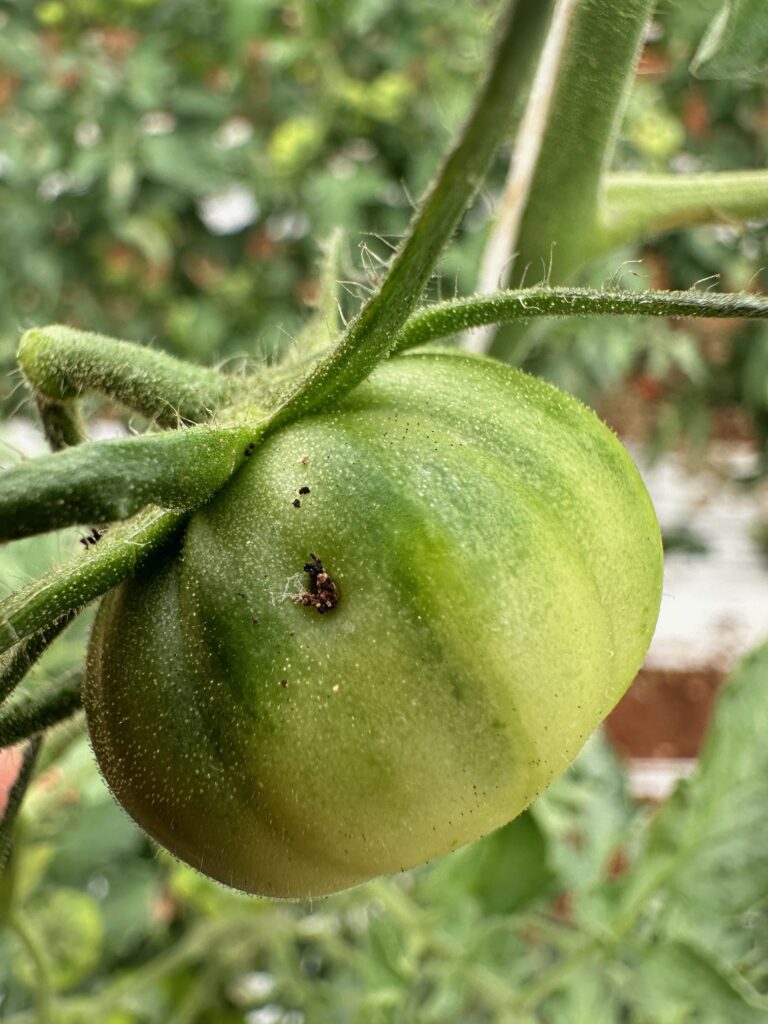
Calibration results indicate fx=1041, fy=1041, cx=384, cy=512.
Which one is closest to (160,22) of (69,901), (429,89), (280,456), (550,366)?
(429,89)

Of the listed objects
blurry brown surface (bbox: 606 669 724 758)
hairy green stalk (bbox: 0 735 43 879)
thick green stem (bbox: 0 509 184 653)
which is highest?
thick green stem (bbox: 0 509 184 653)

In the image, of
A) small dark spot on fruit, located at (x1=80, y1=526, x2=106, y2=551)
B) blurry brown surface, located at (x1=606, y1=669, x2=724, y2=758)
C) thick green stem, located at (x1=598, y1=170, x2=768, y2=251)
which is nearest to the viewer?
small dark spot on fruit, located at (x1=80, y1=526, x2=106, y2=551)

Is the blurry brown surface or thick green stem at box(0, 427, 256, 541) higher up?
thick green stem at box(0, 427, 256, 541)

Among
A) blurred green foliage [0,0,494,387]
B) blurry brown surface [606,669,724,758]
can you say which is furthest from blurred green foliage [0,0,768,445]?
blurry brown surface [606,669,724,758]

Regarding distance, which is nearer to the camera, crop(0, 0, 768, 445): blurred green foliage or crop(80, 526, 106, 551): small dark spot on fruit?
crop(80, 526, 106, 551): small dark spot on fruit

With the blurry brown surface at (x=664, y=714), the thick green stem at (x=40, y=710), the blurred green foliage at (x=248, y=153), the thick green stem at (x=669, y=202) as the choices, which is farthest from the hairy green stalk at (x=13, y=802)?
the blurry brown surface at (x=664, y=714)

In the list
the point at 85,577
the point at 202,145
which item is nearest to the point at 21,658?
the point at 85,577

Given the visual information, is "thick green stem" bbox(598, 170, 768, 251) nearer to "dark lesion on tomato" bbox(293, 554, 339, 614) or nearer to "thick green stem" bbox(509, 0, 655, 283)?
"thick green stem" bbox(509, 0, 655, 283)

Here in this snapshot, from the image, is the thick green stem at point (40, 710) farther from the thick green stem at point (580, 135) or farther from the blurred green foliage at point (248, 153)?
the blurred green foliage at point (248, 153)
